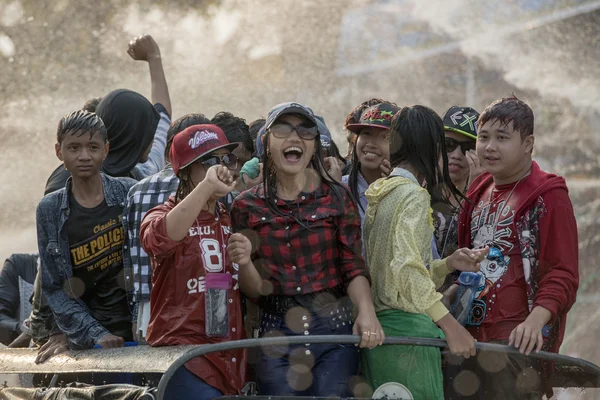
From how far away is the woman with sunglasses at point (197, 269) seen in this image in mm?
3430

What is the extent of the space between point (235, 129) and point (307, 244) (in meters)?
1.48

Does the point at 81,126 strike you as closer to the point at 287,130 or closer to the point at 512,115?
the point at 287,130

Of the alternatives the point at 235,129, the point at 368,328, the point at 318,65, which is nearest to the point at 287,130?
the point at 368,328

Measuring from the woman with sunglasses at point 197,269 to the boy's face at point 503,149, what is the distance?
974 millimetres

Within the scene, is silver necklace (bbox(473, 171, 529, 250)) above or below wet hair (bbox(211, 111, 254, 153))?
below

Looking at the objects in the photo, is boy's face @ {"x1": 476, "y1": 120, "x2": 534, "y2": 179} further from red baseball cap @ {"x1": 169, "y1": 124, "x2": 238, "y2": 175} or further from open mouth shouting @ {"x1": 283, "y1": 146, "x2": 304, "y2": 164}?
red baseball cap @ {"x1": 169, "y1": 124, "x2": 238, "y2": 175}

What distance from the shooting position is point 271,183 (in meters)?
3.63

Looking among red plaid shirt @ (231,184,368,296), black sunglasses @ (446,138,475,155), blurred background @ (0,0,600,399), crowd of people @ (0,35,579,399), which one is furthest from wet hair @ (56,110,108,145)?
blurred background @ (0,0,600,399)

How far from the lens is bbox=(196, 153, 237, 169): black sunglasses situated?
372 cm

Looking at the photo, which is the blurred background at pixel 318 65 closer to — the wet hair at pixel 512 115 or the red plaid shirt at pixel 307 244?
the wet hair at pixel 512 115

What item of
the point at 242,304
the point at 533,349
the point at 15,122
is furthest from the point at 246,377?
the point at 15,122

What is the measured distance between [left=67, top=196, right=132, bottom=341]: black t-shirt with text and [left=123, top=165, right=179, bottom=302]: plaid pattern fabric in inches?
5.5

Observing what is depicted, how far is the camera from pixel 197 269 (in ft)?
11.9

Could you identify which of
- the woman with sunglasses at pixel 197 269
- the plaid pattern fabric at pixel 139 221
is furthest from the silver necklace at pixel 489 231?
the plaid pattern fabric at pixel 139 221
